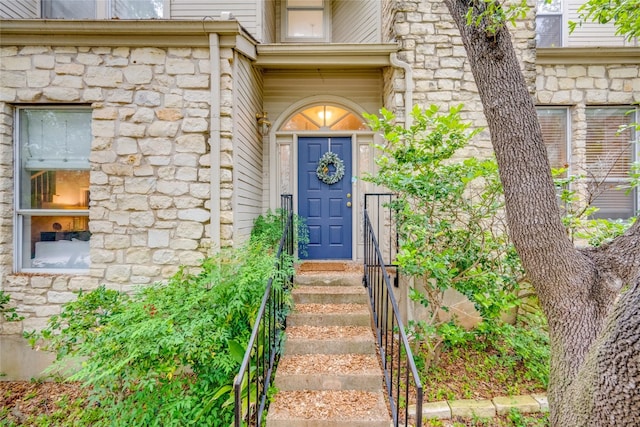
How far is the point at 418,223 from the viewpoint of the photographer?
3127 millimetres

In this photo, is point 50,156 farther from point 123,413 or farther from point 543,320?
point 543,320

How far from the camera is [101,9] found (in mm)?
4355

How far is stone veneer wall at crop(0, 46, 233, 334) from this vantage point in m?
3.46

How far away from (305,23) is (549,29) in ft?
13.1

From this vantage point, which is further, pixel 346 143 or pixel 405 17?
pixel 346 143

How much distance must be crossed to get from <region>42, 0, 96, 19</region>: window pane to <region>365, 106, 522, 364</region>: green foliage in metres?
4.48

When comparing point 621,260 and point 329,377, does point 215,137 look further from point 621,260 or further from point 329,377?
point 621,260

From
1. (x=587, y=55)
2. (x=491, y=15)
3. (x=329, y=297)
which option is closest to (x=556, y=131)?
(x=587, y=55)

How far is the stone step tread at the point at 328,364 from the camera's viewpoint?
A: 2.68 meters

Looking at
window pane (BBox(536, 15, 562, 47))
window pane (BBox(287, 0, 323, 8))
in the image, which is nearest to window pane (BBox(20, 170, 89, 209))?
window pane (BBox(287, 0, 323, 8))

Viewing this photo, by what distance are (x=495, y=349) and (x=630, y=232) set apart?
1.99m

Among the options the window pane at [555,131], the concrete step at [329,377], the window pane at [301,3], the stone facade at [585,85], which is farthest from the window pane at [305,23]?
the concrete step at [329,377]

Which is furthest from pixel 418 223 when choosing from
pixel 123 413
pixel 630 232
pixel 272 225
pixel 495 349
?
pixel 123 413

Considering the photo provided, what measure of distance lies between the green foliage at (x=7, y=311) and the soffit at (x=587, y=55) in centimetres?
727
